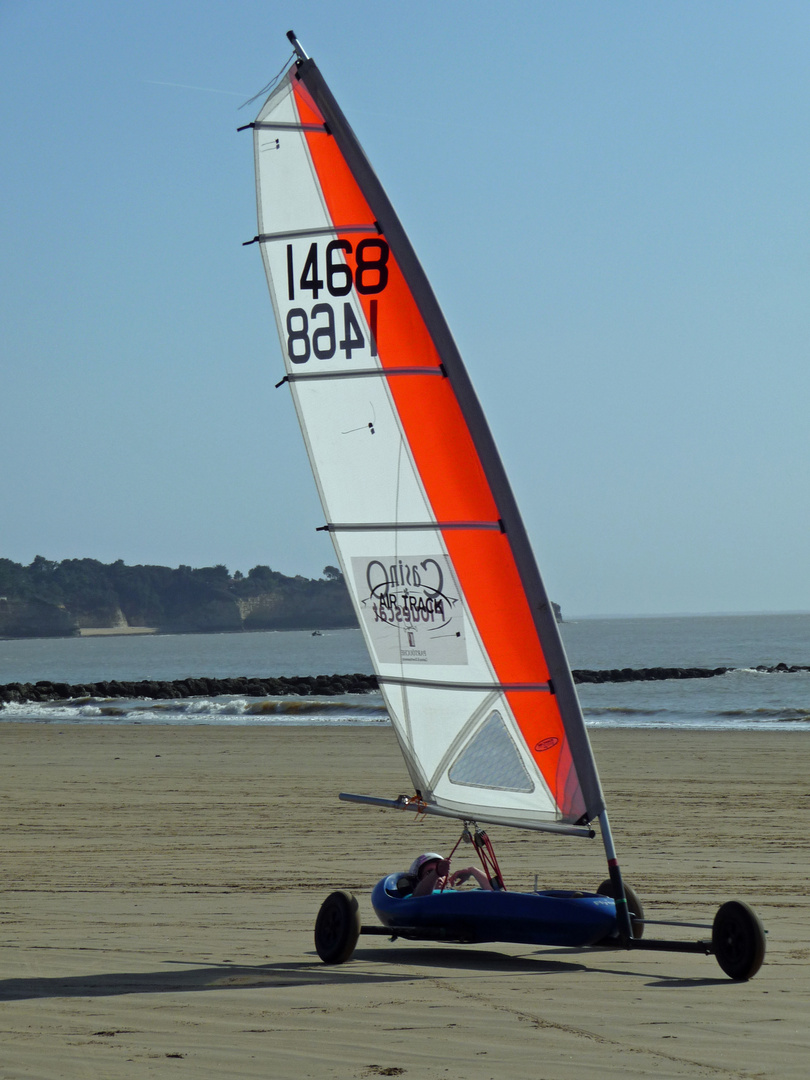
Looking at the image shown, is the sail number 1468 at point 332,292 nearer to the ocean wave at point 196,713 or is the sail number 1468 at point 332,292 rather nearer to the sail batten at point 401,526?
the sail batten at point 401,526

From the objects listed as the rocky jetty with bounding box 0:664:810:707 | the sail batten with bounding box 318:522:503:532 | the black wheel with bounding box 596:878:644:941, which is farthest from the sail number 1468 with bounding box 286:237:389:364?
the rocky jetty with bounding box 0:664:810:707

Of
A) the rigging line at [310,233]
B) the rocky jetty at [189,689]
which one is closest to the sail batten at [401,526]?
the rigging line at [310,233]

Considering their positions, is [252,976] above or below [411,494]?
below

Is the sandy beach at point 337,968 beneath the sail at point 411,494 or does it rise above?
beneath

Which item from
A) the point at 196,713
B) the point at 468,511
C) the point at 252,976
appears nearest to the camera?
the point at 252,976

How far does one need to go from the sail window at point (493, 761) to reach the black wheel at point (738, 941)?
1.12 meters

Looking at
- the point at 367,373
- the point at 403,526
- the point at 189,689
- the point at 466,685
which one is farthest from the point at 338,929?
the point at 189,689

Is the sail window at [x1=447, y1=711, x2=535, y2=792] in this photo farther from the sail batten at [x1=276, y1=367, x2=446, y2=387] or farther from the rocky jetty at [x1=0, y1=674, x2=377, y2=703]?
the rocky jetty at [x1=0, y1=674, x2=377, y2=703]

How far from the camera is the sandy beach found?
4109 mm

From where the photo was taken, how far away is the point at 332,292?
6277mm

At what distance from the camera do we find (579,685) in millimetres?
49344

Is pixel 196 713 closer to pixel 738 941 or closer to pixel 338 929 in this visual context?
pixel 338 929

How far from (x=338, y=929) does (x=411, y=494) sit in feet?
6.89

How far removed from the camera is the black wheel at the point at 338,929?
5.66m
